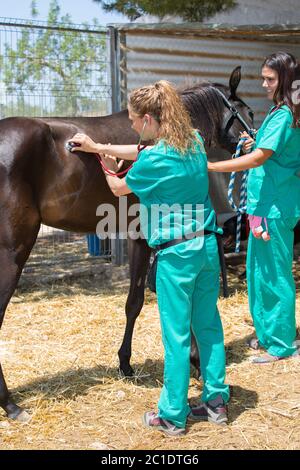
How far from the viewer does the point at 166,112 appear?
2.67 metres

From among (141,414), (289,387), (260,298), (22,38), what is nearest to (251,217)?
(260,298)

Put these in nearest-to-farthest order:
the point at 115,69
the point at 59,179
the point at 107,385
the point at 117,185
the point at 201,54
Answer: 1. the point at 117,185
2. the point at 59,179
3. the point at 107,385
4. the point at 115,69
5. the point at 201,54

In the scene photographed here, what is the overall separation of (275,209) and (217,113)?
802mm

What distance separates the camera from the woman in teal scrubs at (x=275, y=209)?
3.69 metres

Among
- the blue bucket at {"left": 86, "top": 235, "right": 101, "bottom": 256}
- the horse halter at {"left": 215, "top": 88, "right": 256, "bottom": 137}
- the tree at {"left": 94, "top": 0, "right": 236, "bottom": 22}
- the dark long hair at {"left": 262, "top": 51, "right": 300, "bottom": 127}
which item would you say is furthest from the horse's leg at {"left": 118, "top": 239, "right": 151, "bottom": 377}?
the tree at {"left": 94, "top": 0, "right": 236, "bottom": 22}

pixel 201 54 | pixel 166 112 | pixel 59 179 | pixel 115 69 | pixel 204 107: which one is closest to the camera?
pixel 166 112

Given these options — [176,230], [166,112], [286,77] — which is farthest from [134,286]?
[286,77]

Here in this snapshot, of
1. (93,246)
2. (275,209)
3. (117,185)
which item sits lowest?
(93,246)

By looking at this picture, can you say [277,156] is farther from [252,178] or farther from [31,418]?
[31,418]

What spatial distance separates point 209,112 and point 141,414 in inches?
81.2

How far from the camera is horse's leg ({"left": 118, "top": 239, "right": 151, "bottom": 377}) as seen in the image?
377 cm

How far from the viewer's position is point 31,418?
3.21 meters

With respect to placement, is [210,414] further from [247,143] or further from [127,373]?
[247,143]

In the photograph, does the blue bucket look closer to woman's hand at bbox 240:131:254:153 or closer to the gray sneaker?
woman's hand at bbox 240:131:254:153
